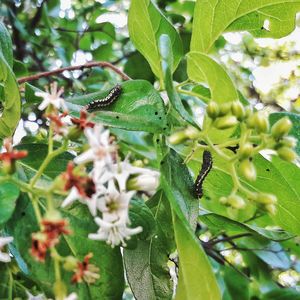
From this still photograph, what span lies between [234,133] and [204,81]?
0.12 meters

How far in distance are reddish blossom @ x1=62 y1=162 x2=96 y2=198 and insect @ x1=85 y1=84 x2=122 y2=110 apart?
9.5 inches

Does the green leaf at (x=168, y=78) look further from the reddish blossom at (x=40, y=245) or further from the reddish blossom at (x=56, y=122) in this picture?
the reddish blossom at (x=40, y=245)

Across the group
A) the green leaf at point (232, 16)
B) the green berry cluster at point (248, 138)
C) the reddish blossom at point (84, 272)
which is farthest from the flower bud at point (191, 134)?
the green leaf at point (232, 16)

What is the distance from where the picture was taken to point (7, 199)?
777mm

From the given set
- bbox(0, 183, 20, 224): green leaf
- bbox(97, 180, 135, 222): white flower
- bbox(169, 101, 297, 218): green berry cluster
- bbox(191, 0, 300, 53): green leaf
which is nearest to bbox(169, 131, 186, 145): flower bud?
bbox(169, 101, 297, 218): green berry cluster

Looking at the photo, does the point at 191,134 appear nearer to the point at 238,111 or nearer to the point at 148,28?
the point at 238,111

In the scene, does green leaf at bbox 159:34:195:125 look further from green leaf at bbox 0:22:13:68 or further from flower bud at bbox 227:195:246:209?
green leaf at bbox 0:22:13:68

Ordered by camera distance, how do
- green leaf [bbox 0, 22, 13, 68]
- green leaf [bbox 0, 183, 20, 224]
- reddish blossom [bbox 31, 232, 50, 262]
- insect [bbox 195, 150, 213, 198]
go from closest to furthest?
reddish blossom [bbox 31, 232, 50, 262] → green leaf [bbox 0, 183, 20, 224] → insect [bbox 195, 150, 213, 198] → green leaf [bbox 0, 22, 13, 68]

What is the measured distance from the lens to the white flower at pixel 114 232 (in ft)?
2.48

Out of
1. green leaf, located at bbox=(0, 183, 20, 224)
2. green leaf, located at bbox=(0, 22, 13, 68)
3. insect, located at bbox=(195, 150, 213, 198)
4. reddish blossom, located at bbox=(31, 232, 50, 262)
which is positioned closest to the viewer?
reddish blossom, located at bbox=(31, 232, 50, 262)

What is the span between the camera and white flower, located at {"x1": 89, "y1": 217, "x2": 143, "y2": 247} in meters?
0.76

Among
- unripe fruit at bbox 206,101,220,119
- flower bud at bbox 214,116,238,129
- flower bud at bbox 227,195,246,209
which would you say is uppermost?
unripe fruit at bbox 206,101,220,119

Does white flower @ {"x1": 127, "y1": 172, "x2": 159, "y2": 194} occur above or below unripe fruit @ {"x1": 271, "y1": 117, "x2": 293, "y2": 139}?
below

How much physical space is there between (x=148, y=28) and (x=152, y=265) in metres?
0.44
